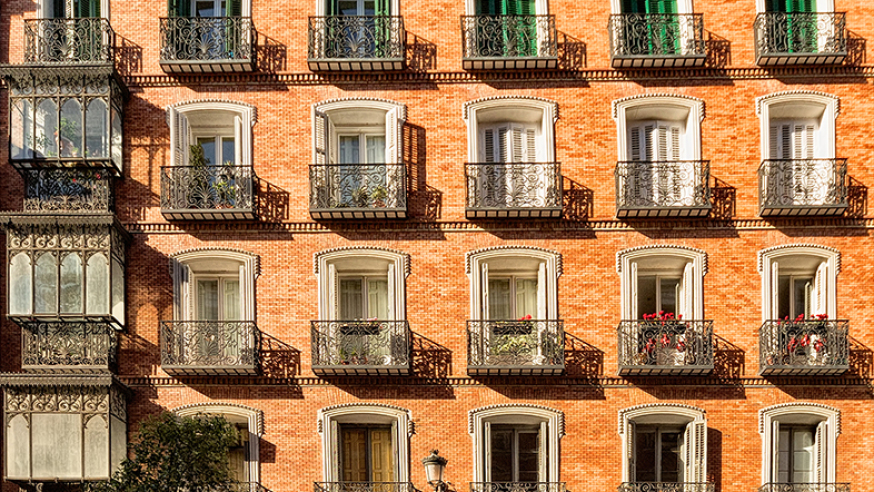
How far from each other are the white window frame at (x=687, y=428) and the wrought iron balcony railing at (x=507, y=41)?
6.78 metres

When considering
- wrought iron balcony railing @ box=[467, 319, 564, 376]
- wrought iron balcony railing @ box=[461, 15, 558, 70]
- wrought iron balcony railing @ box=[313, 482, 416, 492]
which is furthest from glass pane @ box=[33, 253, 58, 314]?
wrought iron balcony railing @ box=[461, 15, 558, 70]

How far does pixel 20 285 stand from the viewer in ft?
62.4

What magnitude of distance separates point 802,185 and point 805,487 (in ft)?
18.5

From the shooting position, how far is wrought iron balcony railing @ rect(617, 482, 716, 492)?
19.2 m

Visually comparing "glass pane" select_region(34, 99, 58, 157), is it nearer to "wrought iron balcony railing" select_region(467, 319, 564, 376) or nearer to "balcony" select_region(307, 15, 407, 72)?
"balcony" select_region(307, 15, 407, 72)

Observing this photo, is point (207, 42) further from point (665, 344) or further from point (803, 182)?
point (803, 182)

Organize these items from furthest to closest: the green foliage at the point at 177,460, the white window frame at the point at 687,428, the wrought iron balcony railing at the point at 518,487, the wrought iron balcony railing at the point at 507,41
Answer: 1. the wrought iron balcony railing at the point at 507,41
2. the white window frame at the point at 687,428
3. the wrought iron balcony railing at the point at 518,487
4. the green foliage at the point at 177,460

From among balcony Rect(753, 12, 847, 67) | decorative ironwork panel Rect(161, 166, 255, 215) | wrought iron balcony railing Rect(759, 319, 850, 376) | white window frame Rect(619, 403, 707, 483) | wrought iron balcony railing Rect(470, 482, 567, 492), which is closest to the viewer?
wrought iron balcony railing Rect(759, 319, 850, 376)

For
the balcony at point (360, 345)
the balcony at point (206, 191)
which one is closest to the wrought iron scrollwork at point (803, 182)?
the balcony at point (360, 345)

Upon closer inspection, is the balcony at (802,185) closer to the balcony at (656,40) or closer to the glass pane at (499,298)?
the balcony at (656,40)

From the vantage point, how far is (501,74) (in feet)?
66.6

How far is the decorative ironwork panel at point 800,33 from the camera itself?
2009 cm

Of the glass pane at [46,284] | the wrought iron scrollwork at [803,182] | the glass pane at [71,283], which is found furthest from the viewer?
the wrought iron scrollwork at [803,182]

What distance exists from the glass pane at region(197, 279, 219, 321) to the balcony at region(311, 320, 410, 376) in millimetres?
2138
